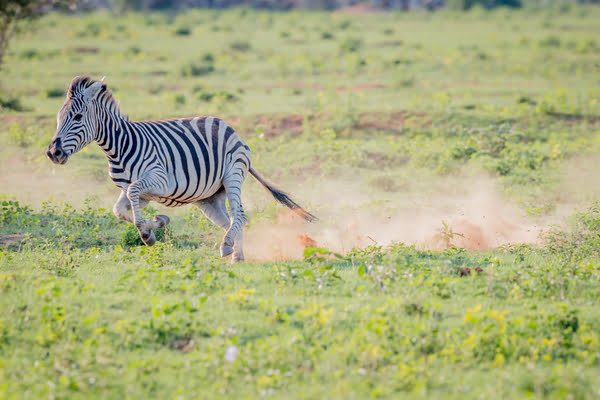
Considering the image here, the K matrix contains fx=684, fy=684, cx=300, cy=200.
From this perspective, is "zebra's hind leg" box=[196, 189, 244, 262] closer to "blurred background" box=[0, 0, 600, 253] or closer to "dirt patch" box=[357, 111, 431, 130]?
"blurred background" box=[0, 0, 600, 253]

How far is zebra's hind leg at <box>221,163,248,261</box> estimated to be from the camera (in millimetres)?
8469

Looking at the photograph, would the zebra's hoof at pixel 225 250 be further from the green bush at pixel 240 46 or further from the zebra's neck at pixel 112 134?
the green bush at pixel 240 46

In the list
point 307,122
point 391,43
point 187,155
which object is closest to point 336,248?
point 187,155

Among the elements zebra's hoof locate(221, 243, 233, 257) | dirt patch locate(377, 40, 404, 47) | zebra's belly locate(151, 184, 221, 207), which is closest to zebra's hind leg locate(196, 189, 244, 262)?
zebra's belly locate(151, 184, 221, 207)

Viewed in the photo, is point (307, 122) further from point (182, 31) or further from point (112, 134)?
point (182, 31)

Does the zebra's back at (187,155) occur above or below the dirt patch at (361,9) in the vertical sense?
below

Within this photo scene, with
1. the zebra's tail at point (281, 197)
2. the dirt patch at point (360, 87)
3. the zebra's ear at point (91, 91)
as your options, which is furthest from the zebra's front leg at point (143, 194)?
the dirt patch at point (360, 87)

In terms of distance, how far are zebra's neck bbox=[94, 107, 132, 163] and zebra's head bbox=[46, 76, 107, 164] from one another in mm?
94

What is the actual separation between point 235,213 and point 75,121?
226 centimetres

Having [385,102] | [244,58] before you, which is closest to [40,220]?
[385,102]

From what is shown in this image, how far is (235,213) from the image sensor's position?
28.6 feet

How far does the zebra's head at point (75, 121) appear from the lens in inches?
293

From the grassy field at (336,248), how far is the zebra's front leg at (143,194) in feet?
0.79

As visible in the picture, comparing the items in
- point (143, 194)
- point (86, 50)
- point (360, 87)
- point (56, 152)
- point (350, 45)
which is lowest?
point (143, 194)
